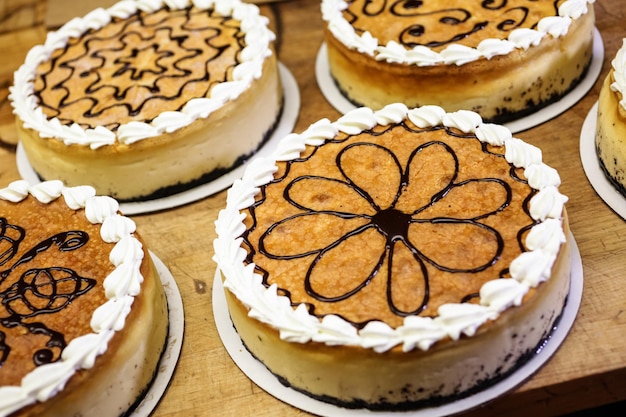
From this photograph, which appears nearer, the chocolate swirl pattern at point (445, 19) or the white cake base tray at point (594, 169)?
the white cake base tray at point (594, 169)

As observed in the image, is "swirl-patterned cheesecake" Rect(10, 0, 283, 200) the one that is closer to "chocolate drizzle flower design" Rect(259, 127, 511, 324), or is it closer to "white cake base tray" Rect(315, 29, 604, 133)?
"white cake base tray" Rect(315, 29, 604, 133)

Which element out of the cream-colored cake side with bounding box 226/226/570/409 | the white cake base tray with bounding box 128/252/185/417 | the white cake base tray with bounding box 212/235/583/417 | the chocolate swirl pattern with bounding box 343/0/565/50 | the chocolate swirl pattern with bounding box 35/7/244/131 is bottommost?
the white cake base tray with bounding box 128/252/185/417

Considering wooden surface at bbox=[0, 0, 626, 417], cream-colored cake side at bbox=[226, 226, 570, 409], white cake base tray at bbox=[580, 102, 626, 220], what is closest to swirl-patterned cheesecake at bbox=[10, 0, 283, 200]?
wooden surface at bbox=[0, 0, 626, 417]

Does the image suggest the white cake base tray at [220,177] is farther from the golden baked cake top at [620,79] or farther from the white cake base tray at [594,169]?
the golden baked cake top at [620,79]

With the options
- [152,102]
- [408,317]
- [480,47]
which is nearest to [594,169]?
[480,47]

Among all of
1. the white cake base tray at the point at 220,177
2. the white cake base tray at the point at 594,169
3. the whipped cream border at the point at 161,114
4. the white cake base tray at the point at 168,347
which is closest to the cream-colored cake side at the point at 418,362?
the white cake base tray at the point at 168,347

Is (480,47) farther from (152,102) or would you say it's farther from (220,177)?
(152,102)
